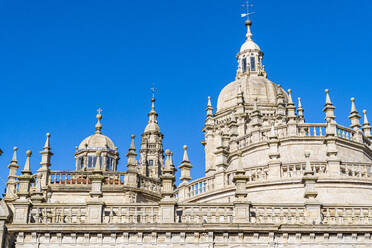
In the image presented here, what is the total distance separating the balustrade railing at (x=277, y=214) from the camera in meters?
25.0

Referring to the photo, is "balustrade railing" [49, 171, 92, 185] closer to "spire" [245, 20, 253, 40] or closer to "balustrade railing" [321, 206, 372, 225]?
"balustrade railing" [321, 206, 372, 225]

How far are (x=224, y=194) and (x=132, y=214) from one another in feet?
32.1

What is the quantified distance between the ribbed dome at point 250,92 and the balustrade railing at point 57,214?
110ft

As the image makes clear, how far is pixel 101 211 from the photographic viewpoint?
25.0 m

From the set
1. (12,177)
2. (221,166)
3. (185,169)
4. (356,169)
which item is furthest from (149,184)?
(356,169)

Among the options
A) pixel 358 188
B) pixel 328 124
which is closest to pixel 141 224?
pixel 358 188

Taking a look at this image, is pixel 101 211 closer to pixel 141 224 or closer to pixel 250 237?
pixel 141 224

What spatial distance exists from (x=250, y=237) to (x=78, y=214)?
6.84 metres

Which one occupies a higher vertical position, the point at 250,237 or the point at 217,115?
the point at 217,115

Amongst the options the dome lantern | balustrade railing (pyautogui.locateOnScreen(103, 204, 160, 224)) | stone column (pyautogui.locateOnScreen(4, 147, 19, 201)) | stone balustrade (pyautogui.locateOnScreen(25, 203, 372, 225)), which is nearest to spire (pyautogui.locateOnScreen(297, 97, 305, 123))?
the dome lantern

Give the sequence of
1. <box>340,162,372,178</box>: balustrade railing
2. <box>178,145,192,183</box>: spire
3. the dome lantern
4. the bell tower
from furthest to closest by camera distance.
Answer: the bell tower → the dome lantern → <box>178,145,192,183</box>: spire → <box>340,162,372,178</box>: balustrade railing

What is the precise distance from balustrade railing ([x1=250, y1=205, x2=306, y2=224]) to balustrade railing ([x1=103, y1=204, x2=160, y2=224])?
3894 mm

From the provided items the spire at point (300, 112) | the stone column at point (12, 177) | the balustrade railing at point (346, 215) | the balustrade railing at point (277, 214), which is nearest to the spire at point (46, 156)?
the stone column at point (12, 177)

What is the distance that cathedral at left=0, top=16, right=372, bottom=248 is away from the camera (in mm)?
24312
